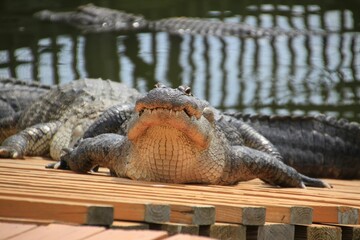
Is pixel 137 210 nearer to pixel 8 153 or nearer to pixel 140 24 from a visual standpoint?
pixel 8 153

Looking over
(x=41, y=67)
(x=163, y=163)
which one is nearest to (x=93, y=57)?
(x=41, y=67)

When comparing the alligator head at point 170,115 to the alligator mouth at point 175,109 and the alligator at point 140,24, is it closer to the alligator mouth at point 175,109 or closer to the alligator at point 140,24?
the alligator mouth at point 175,109

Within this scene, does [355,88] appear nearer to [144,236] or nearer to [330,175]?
[330,175]

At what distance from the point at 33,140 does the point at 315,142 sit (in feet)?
6.02

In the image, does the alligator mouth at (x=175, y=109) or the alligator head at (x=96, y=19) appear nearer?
the alligator mouth at (x=175, y=109)

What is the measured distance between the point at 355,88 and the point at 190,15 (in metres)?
3.96

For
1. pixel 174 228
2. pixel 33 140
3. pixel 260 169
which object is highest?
pixel 174 228

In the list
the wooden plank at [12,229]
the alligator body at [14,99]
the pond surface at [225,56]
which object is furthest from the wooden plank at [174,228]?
the pond surface at [225,56]

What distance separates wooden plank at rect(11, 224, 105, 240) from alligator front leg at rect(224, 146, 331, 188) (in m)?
2.14

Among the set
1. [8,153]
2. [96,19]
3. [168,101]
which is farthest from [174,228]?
[96,19]

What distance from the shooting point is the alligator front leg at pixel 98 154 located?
553 cm

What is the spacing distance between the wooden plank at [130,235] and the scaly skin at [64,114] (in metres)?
3.46

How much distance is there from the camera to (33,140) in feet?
23.8

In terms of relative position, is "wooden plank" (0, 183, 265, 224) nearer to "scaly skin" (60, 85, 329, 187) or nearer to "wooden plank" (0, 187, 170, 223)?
"wooden plank" (0, 187, 170, 223)
